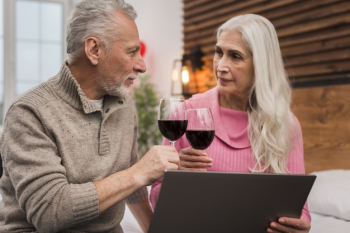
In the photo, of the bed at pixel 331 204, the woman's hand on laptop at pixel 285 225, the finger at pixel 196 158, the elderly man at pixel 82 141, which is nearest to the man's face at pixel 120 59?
the elderly man at pixel 82 141

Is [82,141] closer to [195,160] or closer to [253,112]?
[195,160]

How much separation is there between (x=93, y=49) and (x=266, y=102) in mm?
815

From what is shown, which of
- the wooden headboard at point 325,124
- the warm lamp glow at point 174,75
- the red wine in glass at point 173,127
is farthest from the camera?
the warm lamp glow at point 174,75

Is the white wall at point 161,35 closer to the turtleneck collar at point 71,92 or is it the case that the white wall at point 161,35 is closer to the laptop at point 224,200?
the turtleneck collar at point 71,92

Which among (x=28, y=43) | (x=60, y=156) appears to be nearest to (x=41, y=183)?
(x=60, y=156)

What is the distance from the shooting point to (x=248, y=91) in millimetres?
1986

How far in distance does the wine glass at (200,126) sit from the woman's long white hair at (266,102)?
52cm

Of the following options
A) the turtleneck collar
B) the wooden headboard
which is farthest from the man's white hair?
the wooden headboard

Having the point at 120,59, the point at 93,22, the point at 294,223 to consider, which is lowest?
the point at 294,223

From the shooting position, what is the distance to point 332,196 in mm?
2184

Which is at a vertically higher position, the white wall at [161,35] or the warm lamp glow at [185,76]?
the white wall at [161,35]

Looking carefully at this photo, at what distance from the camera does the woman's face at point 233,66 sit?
1.91m

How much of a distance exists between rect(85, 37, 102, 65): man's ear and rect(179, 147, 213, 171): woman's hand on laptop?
0.46 metres

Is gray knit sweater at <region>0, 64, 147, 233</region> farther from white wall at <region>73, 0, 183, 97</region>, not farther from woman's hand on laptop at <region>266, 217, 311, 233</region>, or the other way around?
Result: white wall at <region>73, 0, 183, 97</region>
